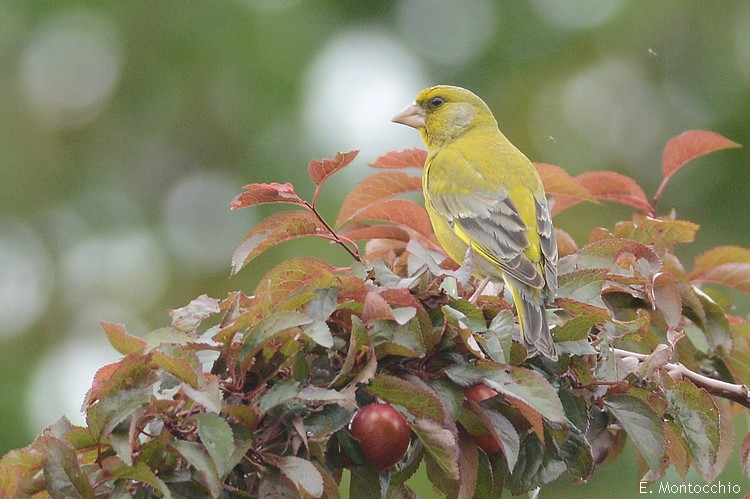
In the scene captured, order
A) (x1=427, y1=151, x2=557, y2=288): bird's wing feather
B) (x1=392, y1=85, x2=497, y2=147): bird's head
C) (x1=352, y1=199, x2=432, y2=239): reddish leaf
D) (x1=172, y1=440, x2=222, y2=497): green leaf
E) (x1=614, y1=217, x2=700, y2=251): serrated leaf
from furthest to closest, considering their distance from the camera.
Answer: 1. (x1=392, y1=85, x2=497, y2=147): bird's head
2. (x1=427, y1=151, x2=557, y2=288): bird's wing feather
3. (x1=352, y1=199, x2=432, y2=239): reddish leaf
4. (x1=614, y1=217, x2=700, y2=251): serrated leaf
5. (x1=172, y1=440, x2=222, y2=497): green leaf

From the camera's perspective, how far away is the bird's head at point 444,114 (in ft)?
16.0

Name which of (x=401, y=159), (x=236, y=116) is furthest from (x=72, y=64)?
(x=401, y=159)

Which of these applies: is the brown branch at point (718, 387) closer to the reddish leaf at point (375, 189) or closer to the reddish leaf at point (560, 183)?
the reddish leaf at point (560, 183)

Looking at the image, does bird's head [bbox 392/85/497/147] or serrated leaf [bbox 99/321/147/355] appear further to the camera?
bird's head [bbox 392/85/497/147]

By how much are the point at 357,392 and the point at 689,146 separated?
1.92 m

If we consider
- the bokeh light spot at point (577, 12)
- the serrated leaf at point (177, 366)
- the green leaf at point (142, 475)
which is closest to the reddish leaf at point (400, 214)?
the serrated leaf at point (177, 366)

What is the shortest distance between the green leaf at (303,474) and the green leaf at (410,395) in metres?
0.23

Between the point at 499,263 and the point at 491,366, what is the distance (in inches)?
66.8

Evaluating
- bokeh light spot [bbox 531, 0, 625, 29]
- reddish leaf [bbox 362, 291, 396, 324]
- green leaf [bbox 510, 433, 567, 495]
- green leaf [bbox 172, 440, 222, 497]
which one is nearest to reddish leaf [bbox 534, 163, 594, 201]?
green leaf [bbox 510, 433, 567, 495]

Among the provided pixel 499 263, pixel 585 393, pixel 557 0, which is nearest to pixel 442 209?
pixel 499 263

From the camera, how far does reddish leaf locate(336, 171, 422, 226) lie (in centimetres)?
300

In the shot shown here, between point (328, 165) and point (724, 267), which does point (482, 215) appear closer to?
point (724, 267)

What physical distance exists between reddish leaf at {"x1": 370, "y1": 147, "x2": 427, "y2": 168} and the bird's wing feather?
1.87 ft

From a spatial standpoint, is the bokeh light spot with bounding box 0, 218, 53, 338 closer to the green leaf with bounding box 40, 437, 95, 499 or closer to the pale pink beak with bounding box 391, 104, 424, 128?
the pale pink beak with bounding box 391, 104, 424, 128
